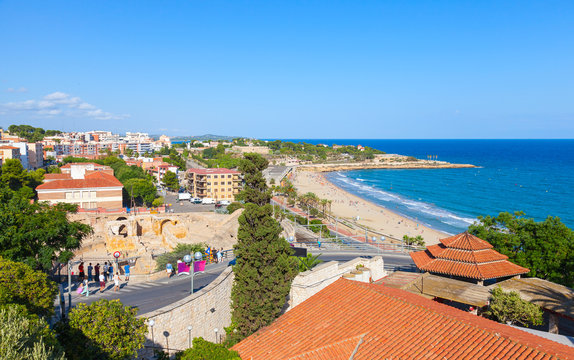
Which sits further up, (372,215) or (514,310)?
(514,310)

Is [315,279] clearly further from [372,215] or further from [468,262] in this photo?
[372,215]

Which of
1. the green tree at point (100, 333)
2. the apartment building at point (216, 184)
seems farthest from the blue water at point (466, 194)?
the green tree at point (100, 333)

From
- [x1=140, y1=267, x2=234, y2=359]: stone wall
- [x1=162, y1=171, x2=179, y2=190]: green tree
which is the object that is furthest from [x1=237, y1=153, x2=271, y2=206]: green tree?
[x1=162, y1=171, x2=179, y2=190]: green tree

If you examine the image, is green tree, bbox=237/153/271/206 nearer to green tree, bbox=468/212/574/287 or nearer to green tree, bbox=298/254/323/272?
green tree, bbox=298/254/323/272

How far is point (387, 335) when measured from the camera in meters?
10.6

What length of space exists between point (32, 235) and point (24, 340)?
37.0 ft

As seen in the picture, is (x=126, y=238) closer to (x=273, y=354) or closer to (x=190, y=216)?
(x=190, y=216)

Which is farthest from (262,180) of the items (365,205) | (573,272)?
(365,205)

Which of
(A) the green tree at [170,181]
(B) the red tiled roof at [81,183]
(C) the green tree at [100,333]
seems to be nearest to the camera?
(C) the green tree at [100,333]

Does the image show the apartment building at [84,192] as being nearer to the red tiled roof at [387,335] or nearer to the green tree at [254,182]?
the green tree at [254,182]

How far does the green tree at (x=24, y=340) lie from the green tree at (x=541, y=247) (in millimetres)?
20193

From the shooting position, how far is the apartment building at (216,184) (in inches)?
2709

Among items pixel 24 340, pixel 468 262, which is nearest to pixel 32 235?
pixel 24 340

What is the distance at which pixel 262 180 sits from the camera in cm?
1631
